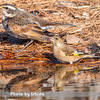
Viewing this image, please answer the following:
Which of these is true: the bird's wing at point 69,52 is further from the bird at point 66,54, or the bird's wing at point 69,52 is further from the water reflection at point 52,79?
the water reflection at point 52,79

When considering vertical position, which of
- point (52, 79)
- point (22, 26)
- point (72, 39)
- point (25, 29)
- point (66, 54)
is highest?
point (22, 26)

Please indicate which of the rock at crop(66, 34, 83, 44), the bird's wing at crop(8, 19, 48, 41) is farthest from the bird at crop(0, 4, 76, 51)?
the rock at crop(66, 34, 83, 44)

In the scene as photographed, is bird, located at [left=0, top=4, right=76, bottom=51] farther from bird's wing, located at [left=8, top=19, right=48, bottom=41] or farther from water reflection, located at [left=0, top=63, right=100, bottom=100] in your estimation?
water reflection, located at [left=0, top=63, right=100, bottom=100]

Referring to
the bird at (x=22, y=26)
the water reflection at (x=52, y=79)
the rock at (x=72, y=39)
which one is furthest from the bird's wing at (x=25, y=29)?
the water reflection at (x=52, y=79)

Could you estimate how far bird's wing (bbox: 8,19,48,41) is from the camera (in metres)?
8.50

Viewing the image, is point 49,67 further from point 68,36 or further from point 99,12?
point 99,12

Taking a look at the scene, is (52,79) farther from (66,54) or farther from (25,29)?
(25,29)

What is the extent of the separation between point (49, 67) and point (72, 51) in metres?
1.06

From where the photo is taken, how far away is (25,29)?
28.0 ft

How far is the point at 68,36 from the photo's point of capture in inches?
367

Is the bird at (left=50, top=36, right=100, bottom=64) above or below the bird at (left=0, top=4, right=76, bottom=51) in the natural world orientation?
below

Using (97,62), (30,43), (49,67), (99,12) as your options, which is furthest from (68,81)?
(99,12)

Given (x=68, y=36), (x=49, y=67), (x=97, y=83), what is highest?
(x=68, y=36)

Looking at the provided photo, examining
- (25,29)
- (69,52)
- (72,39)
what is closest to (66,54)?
(69,52)
